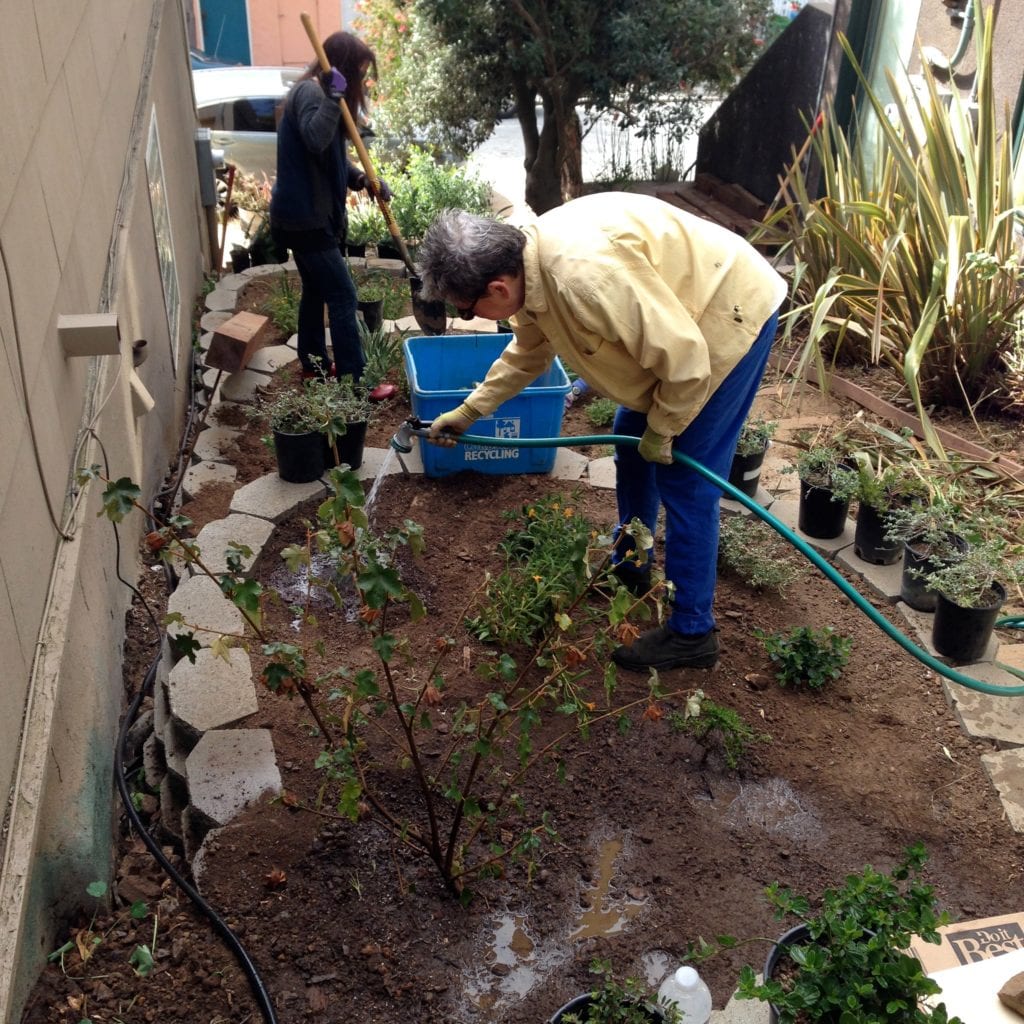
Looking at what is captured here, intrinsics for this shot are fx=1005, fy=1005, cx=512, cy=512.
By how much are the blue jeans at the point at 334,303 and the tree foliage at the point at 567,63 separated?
428cm

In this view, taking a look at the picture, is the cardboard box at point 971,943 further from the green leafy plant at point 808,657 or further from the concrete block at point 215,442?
the concrete block at point 215,442

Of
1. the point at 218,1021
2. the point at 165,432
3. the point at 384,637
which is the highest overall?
the point at 384,637

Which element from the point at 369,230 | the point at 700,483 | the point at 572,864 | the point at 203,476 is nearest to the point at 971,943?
the point at 572,864

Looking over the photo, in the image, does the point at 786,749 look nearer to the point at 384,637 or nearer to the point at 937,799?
the point at 937,799

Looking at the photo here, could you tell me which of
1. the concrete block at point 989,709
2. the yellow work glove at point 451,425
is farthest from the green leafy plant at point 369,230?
the concrete block at point 989,709

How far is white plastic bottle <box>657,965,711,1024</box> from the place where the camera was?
199 cm

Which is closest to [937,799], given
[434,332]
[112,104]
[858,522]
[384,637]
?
[858,522]

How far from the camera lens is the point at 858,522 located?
3760mm

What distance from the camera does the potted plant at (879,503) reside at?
3641 millimetres

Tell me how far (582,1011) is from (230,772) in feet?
3.72

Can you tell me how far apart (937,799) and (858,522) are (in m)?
1.21

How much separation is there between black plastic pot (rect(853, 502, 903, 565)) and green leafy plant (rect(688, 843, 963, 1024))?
6.32ft

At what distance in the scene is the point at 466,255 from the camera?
8.21 ft

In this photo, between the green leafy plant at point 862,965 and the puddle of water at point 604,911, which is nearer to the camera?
the green leafy plant at point 862,965
